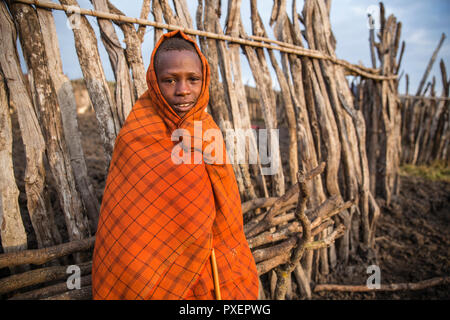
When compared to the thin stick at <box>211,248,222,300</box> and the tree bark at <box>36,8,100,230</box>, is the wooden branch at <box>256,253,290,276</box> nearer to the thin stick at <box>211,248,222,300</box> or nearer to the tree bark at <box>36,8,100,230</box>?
the thin stick at <box>211,248,222,300</box>

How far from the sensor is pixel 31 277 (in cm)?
132

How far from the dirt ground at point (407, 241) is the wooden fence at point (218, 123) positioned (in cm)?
19

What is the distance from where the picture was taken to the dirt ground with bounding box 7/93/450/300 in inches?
97.2

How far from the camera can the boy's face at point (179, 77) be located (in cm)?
127

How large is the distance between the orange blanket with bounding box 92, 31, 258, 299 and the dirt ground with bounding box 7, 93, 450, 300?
1290 mm

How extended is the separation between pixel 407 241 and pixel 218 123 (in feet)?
9.36

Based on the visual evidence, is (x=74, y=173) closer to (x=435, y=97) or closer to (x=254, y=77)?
A: (x=254, y=77)

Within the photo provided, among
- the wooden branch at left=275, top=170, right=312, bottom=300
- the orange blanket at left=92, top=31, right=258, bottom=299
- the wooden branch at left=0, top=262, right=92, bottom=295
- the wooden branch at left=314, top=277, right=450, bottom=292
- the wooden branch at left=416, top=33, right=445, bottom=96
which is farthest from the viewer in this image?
the wooden branch at left=416, top=33, right=445, bottom=96

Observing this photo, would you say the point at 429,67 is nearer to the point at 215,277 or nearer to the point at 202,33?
the point at 202,33

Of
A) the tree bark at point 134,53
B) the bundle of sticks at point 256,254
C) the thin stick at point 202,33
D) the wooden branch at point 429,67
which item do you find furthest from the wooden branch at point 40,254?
the wooden branch at point 429,67

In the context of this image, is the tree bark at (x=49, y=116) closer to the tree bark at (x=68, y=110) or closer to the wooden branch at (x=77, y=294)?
the tree bark at (x=68, y=110)

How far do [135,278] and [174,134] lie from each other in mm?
694

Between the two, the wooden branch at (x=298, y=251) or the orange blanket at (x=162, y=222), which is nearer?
the orange blanket at (x=162, y=222)

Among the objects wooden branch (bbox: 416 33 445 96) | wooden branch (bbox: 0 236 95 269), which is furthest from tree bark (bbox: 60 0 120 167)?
wooden branch (bbox: 416 33 445 96)
